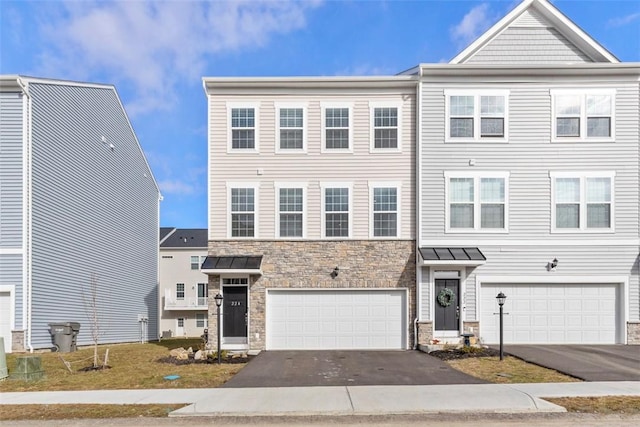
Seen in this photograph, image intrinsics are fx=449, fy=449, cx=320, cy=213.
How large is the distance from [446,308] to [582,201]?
5.90 metres

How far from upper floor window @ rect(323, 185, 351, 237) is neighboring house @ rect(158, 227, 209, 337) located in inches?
912

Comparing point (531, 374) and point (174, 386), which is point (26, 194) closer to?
point (174, 386)

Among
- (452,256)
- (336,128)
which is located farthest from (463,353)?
(336,128)

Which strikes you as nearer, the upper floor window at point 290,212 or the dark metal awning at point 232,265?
the dark metal awning at point 232,265

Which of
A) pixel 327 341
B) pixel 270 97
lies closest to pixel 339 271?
pixel 327 341

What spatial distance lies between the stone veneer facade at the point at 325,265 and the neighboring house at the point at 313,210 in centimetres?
3

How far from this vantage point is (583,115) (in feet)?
50.6

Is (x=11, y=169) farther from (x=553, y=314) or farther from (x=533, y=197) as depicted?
(x=553, y=314)

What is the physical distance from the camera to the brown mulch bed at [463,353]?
1302 centimetres

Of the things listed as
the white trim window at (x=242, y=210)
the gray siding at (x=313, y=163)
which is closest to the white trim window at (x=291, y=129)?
the gray siding at (x=313, y=163)

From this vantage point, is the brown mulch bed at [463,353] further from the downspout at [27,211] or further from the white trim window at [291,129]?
the downspout at [27,211]

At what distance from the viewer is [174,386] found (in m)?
9.66

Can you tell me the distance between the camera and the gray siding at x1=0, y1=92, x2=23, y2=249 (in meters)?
15.7

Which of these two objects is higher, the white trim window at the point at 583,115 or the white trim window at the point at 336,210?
the white trim window at the point at 583,115
